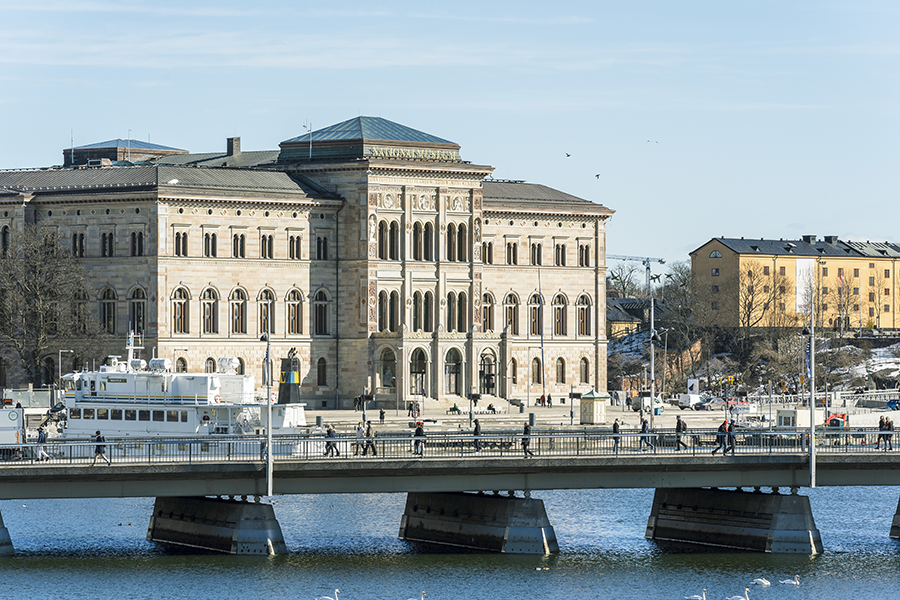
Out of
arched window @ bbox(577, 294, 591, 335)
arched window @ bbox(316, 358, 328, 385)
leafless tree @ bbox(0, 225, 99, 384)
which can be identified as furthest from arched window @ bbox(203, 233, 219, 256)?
arched window @ bbox(577, 294, 591, 335)

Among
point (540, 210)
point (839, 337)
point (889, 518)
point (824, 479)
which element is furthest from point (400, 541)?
point (839, 337)

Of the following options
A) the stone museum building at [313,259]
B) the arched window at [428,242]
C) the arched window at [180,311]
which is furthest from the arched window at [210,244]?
the arched window at [428,242]

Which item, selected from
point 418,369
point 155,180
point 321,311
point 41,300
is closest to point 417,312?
point 418,369

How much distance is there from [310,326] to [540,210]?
24633 mm

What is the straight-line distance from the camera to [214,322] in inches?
5394

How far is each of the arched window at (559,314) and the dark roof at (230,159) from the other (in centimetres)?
2596

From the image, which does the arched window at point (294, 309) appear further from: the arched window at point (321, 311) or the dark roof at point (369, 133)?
the dark roof at point (369, 133)

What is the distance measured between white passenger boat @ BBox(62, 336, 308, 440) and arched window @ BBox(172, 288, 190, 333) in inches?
1331

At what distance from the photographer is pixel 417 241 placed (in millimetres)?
143750

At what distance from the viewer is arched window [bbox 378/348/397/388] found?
142125mm

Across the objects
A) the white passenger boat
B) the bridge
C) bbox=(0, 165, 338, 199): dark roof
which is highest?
bbox=(0, 165, 338, 199): dark roof

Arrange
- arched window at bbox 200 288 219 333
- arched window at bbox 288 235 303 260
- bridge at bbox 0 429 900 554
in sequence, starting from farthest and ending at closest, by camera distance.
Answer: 1. arched window at bbox 288 235 303 260
2. arched window at bbox 200 288 219 333
3. bridge at bbox 0 429 900 554

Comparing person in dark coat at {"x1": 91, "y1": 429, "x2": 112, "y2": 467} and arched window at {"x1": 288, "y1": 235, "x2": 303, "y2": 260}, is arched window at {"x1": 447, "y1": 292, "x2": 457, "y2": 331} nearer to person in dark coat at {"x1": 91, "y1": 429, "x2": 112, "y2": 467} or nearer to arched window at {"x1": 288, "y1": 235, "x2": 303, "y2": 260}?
arched window at {"x1": 288, "y1": 235, "x2": 303, "y2": 260}

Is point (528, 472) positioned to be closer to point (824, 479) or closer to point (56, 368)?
point (824, 479)
